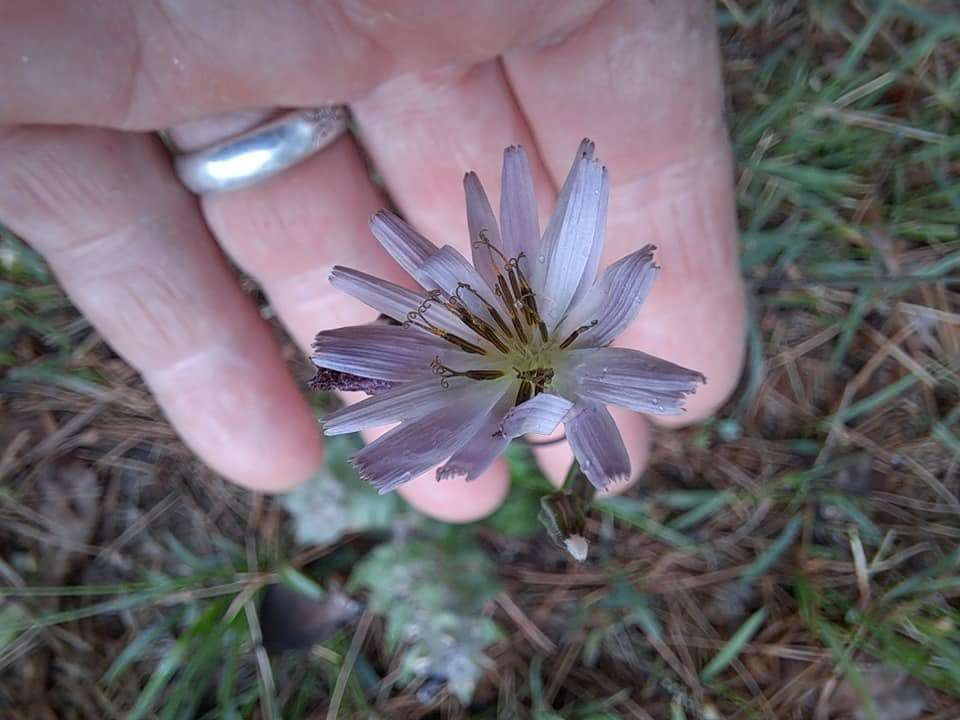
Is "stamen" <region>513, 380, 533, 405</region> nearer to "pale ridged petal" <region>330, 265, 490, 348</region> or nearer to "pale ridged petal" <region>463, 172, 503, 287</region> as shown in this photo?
"pale ridged petal" <region>330, 265, 490, 348</region>

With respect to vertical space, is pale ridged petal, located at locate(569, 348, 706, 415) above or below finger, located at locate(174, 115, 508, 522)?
below

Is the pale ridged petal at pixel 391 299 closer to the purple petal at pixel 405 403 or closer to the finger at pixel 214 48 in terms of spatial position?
the purple petal at pixel 405 403

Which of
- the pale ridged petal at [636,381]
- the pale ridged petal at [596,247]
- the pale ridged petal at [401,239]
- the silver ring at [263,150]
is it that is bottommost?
the pale ridged petal at [636,381]

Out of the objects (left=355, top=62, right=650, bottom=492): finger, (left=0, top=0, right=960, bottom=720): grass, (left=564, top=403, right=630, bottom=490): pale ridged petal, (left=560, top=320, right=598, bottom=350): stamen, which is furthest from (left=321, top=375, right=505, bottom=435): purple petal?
(left=0, top=0, right=960, bottom=720): grass

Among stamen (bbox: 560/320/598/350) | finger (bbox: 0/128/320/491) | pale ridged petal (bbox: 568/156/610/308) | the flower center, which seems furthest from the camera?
finger (bbox: 0/128/320/491)

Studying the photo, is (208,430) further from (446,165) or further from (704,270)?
(704,270)

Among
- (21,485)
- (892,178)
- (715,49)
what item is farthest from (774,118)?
(21,485)

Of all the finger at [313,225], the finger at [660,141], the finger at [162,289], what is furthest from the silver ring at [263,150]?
the finger at [660,141]
